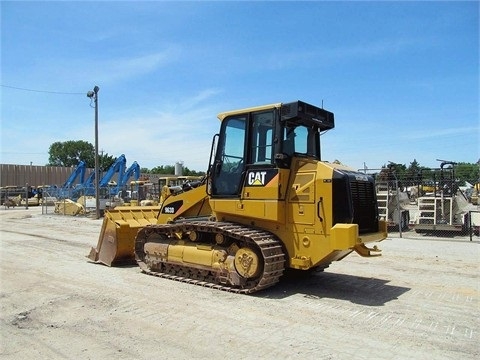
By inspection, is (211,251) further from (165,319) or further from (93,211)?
(93,211)

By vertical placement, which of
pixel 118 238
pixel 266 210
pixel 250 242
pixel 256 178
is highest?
pixel 256 178

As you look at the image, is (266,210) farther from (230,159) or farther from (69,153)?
(69,153)

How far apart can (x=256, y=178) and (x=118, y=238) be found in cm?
368

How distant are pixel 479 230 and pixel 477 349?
473 inches

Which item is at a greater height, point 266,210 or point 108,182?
point 108,182

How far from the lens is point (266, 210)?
7.24 meters

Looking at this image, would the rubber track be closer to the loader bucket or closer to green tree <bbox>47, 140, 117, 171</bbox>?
the loader bucket

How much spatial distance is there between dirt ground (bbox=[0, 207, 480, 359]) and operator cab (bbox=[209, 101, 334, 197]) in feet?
6.64

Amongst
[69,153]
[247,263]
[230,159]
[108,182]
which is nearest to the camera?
[247,263]

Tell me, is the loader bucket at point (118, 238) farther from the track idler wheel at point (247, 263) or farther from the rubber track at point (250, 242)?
the track idler wheel at point (247, 263)

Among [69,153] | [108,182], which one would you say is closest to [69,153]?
[69,153]

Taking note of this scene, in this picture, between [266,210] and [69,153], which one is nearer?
[266,210]

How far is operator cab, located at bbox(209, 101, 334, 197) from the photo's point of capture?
285 inches

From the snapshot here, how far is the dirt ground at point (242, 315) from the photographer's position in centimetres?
471
